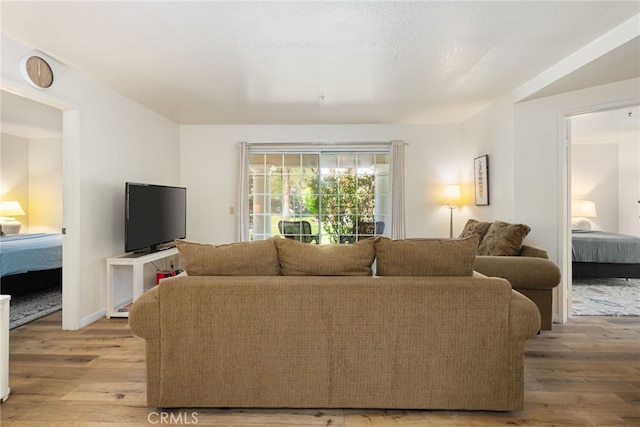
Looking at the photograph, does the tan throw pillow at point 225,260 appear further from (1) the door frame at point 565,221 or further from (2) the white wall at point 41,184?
(2) the white wall at point 41,184

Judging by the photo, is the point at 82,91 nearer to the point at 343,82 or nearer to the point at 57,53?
the point at 57,53

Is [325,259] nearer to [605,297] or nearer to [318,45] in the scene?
[318,45]

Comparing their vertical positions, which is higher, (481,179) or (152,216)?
(481,179)

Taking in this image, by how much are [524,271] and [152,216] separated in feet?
12.7

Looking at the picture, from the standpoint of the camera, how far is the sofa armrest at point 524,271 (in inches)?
115

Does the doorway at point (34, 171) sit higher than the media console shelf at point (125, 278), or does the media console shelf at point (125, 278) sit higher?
the doorway at point (34, 171)

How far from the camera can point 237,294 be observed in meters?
1.83

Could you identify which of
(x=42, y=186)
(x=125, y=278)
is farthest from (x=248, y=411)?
(x=42, y=186)

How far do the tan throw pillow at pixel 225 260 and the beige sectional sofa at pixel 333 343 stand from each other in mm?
91

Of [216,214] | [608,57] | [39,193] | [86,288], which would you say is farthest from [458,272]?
[39,193]

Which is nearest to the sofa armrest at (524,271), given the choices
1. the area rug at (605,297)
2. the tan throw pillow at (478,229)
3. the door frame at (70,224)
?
the tan throw pillow at (478,229)

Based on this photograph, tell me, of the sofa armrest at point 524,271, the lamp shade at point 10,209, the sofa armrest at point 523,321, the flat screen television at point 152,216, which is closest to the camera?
the sofa armrest at point 523,321

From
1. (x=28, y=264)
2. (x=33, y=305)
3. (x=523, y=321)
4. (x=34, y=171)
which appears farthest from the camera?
(x=34, y=171)

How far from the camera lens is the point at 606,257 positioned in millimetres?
4754
